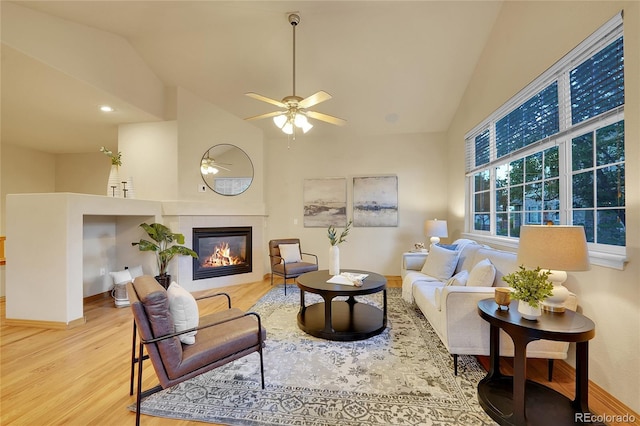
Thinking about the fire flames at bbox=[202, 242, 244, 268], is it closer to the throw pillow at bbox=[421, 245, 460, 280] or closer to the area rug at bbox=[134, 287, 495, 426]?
the area rug at bbox=[134, 287, 495, 426]

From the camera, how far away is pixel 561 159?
2.39 metres

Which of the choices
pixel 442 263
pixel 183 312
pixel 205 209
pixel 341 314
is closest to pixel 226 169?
pixel 205 209

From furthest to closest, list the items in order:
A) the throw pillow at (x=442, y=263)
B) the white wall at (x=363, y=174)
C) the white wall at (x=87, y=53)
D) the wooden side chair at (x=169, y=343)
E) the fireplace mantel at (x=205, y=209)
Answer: the white wall at (x=363, y=174)
the fireplace mantel at (x=205, y=209)
the throw pillow at (x=442, y=263)
the white wall at (x=87, y=53)
the wooden side chair at (x=169, y=343)

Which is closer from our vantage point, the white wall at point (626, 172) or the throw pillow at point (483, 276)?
the white wall at point (626, 172)

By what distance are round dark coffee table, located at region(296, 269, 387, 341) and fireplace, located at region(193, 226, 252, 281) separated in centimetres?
207

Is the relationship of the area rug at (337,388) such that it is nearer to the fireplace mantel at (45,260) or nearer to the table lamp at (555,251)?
the table lamp at (555,251)

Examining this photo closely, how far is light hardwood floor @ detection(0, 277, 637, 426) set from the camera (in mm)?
1752

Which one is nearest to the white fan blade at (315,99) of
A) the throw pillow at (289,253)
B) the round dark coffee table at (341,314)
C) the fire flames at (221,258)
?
the round dark coffee table at (341,314)

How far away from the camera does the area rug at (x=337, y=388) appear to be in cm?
172


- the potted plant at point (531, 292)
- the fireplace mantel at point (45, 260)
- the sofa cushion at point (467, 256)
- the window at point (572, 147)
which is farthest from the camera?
the sofa cushion at point (467, 256)

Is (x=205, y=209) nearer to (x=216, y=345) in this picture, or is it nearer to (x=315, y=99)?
(x=315, y=99)

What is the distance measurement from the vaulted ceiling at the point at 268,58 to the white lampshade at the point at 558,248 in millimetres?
2860

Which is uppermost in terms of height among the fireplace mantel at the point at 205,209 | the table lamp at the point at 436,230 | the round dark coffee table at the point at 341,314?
the fireplace mantel at the point at 205,209

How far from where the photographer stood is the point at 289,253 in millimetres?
4910
